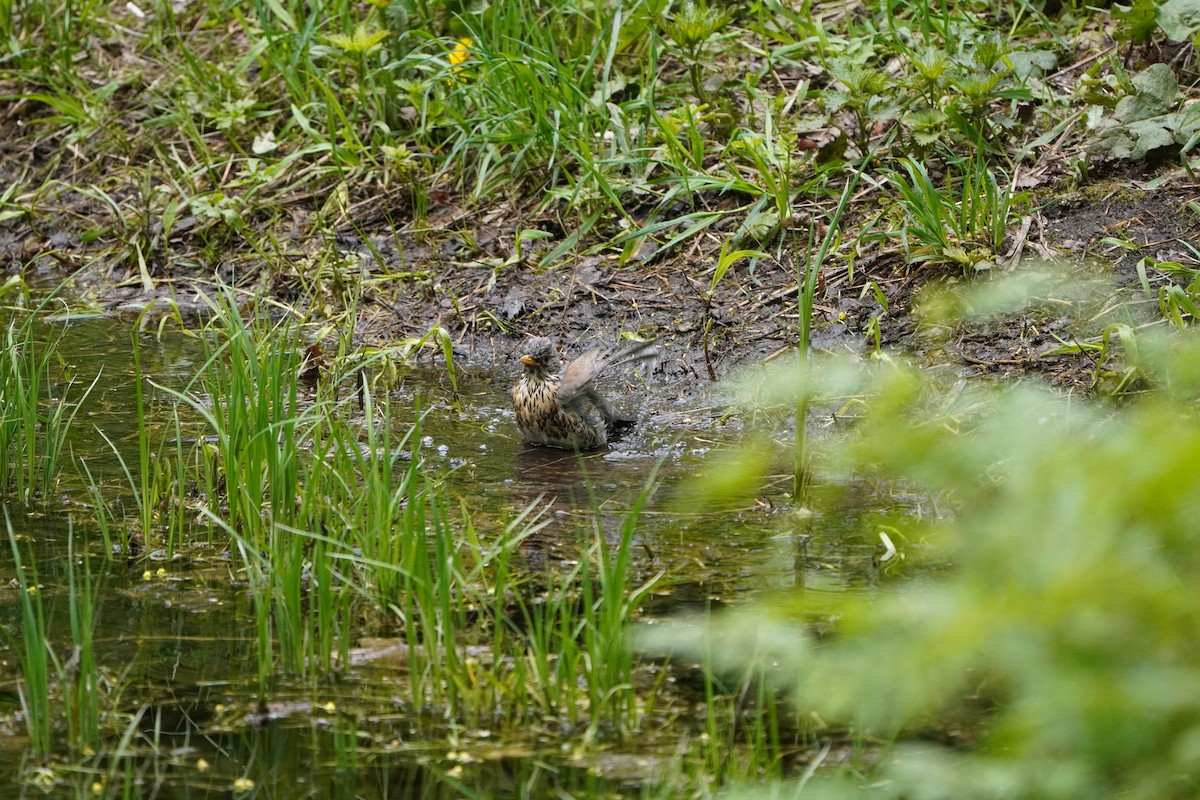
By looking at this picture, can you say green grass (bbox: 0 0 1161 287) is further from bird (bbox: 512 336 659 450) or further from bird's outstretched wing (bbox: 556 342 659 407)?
bird (bbox: 512 336 659 450)

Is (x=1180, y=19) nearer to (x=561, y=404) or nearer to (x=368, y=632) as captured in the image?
(x=561, y=404)

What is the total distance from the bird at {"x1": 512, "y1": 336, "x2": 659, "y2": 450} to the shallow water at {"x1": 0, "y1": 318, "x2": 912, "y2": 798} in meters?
0.09

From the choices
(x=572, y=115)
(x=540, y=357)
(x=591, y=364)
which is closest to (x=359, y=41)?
(x=572, y=115)

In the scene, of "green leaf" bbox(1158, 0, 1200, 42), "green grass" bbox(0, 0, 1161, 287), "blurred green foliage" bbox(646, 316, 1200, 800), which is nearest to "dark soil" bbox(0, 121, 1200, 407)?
"green grass" bbox(0, 0, 1161, 287)

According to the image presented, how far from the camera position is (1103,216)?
252 inches

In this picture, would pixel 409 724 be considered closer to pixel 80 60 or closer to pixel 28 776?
pixel 28 776

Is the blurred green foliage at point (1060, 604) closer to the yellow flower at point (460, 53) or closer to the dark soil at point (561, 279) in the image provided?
the dark soil at point (561, 279)

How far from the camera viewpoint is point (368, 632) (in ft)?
12.4

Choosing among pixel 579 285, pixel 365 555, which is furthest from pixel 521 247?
pixel 365 555

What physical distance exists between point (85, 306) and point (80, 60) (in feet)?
9.07

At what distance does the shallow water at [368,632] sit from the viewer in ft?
10.1

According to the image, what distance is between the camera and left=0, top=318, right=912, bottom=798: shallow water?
10.1 ft

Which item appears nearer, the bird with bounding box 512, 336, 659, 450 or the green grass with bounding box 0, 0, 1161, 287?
the bird with bounding box 512, 336, 659, 450

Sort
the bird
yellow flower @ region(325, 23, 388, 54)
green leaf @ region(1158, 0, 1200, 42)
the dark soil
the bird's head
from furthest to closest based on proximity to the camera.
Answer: yellow flower @ region(325, 23, 388, 54) < green leaf @ region(1158, 0, 1200, 42) < the dark soil < the bird's head < the bird
